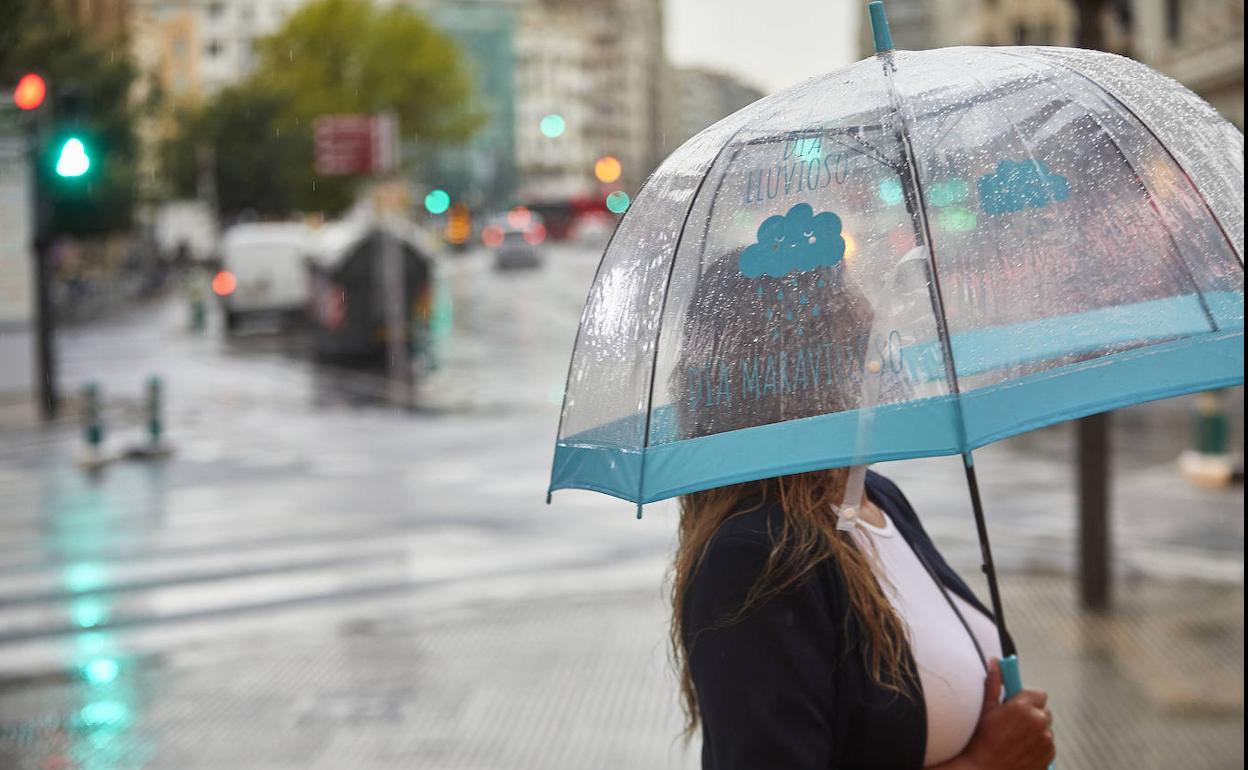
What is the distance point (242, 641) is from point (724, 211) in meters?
6.66

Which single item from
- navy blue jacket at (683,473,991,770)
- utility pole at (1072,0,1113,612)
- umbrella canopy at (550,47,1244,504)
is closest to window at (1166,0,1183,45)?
utility pole at (1072,0,1113,612)

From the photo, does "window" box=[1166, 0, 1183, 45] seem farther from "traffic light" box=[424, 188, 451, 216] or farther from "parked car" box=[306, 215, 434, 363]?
"traffic light" box=[424, 188, 451, 216]

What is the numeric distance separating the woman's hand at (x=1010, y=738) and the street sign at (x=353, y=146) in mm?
25764

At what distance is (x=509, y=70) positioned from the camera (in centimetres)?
16488

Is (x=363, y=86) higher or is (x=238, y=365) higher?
(x=363, y=86)

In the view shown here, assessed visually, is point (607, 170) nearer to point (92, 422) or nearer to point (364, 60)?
point (92, 422)

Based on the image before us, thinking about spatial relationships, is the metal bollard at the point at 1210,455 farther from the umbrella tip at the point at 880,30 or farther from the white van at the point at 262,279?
the white van at the point at 262,279

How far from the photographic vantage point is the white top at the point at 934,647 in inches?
92.1

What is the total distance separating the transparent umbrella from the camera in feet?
7.65

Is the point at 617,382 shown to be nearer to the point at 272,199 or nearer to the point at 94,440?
the point at 94,440

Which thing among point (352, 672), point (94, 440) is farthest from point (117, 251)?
point (352, 672)

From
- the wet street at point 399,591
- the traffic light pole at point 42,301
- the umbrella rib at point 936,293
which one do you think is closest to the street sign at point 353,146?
the traffic light pole at point 42,301

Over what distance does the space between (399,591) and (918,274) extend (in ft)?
25.6

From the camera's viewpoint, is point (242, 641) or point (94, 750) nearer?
point (94, 750)
